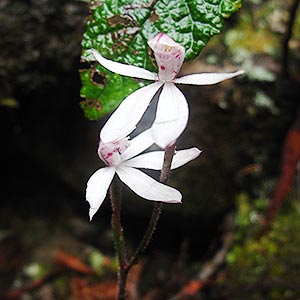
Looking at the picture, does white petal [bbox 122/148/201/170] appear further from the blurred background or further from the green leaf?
the blurred background

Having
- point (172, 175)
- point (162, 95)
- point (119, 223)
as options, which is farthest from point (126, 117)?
point (172, 175)

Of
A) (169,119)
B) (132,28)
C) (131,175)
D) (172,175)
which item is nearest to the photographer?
(169,119)

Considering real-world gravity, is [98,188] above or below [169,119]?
below

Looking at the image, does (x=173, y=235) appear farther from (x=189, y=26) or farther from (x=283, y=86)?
(x=189, y=26)

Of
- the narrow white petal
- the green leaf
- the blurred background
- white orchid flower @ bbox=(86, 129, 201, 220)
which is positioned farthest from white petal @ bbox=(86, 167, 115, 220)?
the blurred background

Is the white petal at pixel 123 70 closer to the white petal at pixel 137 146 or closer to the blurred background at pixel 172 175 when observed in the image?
the white petal at pixel 137 146

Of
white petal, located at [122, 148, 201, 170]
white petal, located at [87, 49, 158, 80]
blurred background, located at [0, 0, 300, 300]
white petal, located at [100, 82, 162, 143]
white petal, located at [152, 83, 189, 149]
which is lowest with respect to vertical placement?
blurred background, located at [0, 0, 300, 300]

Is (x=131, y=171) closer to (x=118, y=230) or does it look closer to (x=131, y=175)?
(x=131, y=175)
